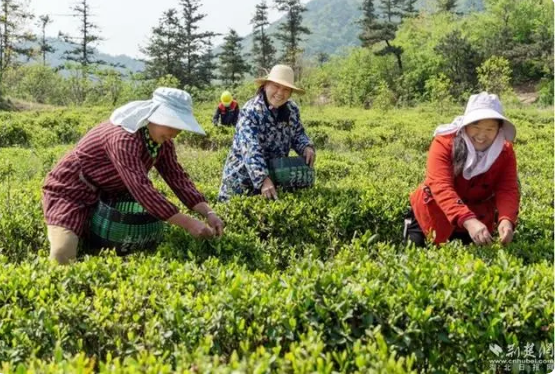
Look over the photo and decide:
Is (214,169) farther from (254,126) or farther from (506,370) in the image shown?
(506,370)

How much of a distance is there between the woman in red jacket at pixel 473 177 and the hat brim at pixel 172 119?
158cm

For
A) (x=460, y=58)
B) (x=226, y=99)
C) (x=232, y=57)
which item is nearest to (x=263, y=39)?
(x=232, y=57)

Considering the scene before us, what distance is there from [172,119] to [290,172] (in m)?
1.50

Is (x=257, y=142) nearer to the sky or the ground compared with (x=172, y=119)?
nearer to the ground

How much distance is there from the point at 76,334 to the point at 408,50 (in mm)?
47304

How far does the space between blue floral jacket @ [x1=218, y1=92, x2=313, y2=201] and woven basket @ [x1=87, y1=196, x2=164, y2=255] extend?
3.17ft

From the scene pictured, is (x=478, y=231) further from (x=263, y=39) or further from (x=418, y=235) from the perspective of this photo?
(x=263, y=39)

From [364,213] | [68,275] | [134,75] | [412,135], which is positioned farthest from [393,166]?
[134,75]

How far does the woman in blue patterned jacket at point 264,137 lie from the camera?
14.0 feet

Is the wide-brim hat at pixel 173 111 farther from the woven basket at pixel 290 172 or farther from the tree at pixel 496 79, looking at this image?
the tree at pixel 496 79

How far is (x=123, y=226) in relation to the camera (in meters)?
3.56

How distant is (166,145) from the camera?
371 cm

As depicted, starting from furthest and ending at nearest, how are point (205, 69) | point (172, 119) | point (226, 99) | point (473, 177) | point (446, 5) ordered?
point (446, 5), point (205, 69), point (226, 99), point (473, 177), point (172, 119)

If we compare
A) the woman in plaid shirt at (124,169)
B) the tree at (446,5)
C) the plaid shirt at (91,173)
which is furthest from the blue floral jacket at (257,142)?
the tree at (446,5)
